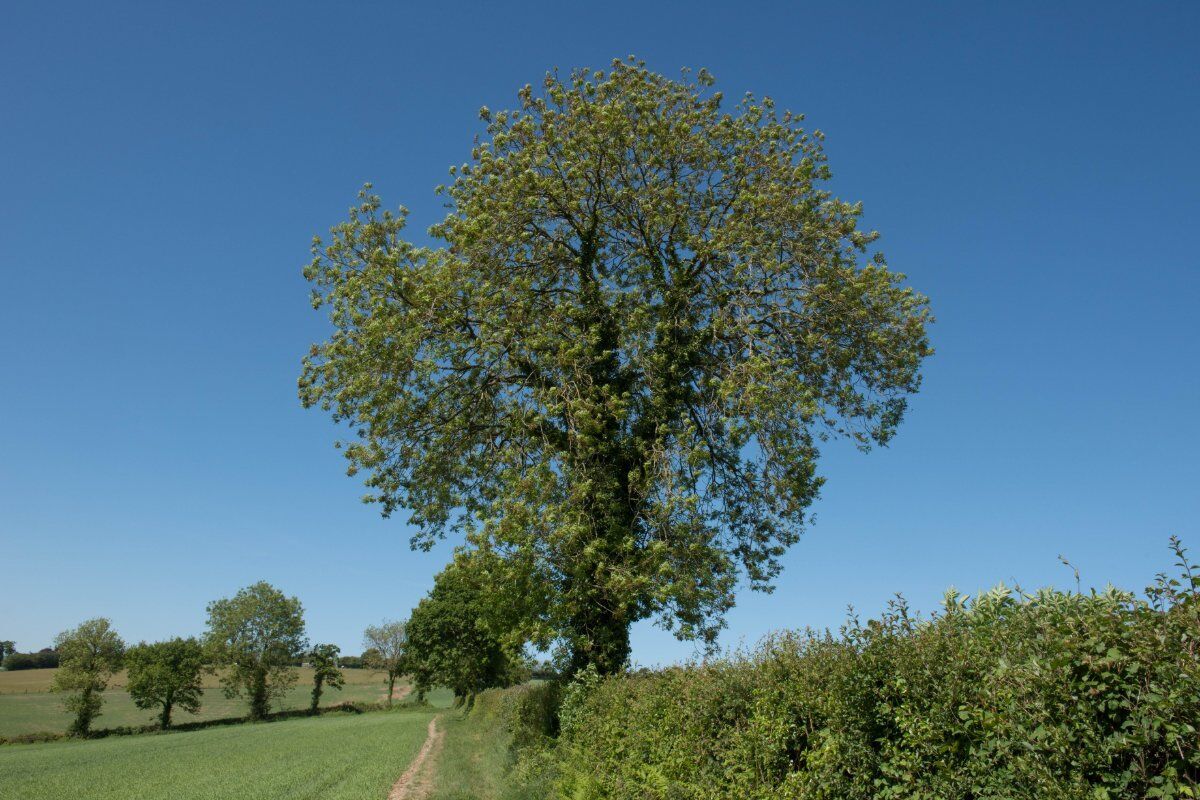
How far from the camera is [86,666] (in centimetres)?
7488

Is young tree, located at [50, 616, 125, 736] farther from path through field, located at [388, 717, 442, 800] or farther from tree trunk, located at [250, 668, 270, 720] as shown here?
path through field, located at [388, 717, 442, 800]

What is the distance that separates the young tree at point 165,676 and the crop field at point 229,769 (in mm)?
33402

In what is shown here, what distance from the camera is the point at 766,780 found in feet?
25.3

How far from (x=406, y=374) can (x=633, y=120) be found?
393 inches

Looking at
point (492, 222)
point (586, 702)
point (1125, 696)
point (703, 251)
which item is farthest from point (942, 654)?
point (492, 222)

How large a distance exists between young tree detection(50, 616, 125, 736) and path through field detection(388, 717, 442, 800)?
55.2 meters

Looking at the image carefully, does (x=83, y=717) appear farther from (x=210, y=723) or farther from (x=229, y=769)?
(x=229, y=769)

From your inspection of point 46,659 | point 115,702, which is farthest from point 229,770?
point 46,659

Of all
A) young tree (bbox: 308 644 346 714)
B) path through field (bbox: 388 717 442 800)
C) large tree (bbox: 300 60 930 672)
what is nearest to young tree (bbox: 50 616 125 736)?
young tree (bbox: 308 644 346 714)

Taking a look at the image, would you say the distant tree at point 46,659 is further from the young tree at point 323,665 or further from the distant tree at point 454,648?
the distant tree at point 454,648

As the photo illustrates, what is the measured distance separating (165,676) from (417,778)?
72668 millimetres

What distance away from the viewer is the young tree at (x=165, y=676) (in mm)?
78188

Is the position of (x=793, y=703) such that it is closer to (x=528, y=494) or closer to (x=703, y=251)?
(x=528, y=494)

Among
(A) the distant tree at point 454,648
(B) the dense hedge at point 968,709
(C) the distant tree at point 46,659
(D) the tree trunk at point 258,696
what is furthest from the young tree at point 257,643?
(B) the dense hedge at point 968,709
